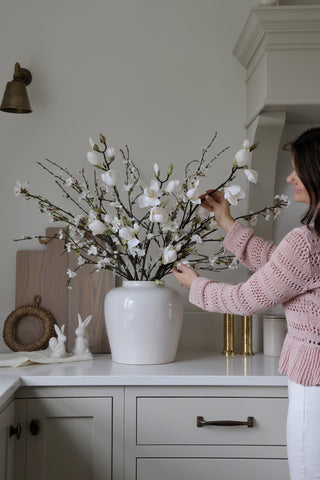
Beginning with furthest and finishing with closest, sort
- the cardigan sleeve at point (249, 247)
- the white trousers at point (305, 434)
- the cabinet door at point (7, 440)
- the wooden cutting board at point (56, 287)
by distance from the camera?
the wooden cutting board at point (56, 287), the cardigan sleeve at point (249, 247), the cabinet door at point (7, 440), the white trousers at point (305, 434)

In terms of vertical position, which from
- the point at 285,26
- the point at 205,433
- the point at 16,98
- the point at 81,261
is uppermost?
the point at 285,26

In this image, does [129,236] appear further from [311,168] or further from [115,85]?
[115,85]

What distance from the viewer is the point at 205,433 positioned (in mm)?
1987

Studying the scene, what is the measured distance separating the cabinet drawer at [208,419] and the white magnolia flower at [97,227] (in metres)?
0.54

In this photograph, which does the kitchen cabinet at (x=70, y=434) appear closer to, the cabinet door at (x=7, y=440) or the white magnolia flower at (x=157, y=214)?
the cabinet door at (x=7, y=440)

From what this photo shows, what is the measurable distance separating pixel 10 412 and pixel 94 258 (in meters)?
0.74

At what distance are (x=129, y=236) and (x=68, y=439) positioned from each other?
0.65 metres

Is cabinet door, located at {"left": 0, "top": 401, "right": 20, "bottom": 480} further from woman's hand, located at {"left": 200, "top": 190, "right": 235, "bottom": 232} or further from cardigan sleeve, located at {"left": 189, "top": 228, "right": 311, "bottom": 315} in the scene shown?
woman's hand, located at {"left": 200, "top": 190, "right": 235, "bottom": 232}

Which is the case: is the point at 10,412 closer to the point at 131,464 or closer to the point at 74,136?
the point at 131,464

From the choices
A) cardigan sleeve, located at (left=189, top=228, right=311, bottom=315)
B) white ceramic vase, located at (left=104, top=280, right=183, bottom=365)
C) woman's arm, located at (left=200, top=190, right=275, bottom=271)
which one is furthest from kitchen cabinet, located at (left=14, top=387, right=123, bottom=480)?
woman's arm, located at (left=200, top=190, right=275, bottom=271)

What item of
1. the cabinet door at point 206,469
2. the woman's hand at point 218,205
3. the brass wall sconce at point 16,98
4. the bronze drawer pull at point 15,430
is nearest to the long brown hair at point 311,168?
the woman's hand at point 218,205

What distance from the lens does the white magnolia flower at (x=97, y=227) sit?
2.09m

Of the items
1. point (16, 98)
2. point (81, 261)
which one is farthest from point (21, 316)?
point (16, 98)

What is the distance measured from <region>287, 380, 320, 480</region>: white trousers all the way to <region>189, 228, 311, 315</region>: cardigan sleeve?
23 cm
